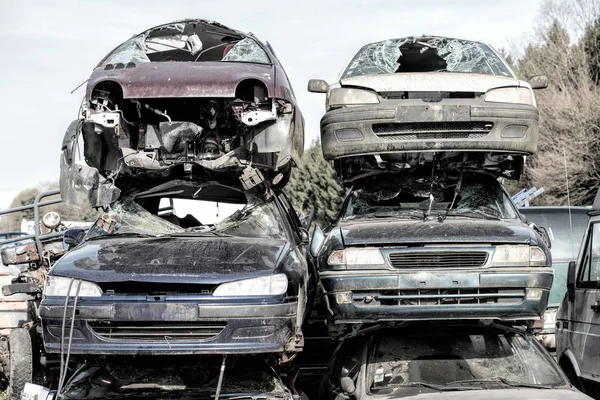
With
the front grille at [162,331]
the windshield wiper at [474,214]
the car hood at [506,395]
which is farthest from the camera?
the windshield wiper at [474,214]

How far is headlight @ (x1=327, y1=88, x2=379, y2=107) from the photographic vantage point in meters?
7.45

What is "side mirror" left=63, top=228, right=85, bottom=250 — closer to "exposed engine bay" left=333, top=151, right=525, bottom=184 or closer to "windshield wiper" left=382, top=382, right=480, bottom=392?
"exposed engine bay" left=333, top=151, right=525, bottom=184

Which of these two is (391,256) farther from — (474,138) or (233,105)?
(233,105)

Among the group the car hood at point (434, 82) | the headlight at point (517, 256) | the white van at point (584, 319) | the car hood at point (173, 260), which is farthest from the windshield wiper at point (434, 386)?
the car hood at point (434, 82)

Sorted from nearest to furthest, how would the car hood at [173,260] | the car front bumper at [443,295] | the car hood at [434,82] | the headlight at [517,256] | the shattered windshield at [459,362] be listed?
the car hood at [173,260], the shattered windshield at [459,362], the car front bumper at [443,295], the headlight at [517,256], the car hood at [434,82]

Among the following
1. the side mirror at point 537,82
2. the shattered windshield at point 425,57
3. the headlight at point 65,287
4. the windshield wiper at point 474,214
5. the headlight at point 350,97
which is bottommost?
the headlight at point 65,287

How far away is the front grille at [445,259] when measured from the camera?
6.39 metres

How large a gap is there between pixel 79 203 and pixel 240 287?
8.68 feet

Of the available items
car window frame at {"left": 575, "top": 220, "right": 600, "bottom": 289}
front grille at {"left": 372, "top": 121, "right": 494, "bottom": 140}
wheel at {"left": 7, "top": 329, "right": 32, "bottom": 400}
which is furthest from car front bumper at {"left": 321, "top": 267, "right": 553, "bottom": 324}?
wheel at {"left": 7, "top": 329, "right": 32, "bottom": 400}

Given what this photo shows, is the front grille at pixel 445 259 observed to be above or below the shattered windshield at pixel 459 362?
above

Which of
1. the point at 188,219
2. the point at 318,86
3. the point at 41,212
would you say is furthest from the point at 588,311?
the point at 41,212

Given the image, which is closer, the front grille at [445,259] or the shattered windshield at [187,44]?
the front grille at [445,259]

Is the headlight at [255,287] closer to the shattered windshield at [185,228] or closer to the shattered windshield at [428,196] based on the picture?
the shattered windshield at [185,228]

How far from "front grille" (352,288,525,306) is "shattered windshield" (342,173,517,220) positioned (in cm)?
128
